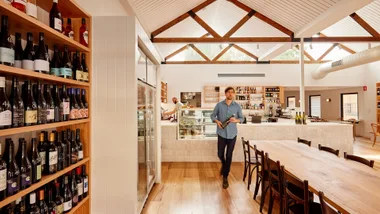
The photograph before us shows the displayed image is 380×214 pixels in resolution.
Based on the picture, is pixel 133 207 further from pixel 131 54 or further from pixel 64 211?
pixel 131 54

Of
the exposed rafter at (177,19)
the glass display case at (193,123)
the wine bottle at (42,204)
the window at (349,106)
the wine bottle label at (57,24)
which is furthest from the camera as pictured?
the window at (349,106)

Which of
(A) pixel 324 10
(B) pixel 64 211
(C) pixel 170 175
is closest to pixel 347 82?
(A) pixel 324 10

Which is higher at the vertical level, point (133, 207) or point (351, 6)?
point (351, 6)

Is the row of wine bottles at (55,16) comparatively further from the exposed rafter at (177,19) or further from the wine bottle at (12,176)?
the exposed rafter at (177,19)

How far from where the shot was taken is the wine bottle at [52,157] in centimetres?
152

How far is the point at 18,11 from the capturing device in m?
1.16

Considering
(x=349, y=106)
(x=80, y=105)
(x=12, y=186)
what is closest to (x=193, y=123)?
(x=80, y=105)

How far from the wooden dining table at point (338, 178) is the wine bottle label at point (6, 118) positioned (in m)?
1.96

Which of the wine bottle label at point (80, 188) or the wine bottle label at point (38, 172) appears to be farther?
the wine bottle label at point (80, 188)

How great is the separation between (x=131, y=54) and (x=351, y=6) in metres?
4.20

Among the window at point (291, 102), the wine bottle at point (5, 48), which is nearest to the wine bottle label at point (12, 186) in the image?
the wine bottle at point (5, 48)

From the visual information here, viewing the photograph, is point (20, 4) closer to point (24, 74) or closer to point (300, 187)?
point (24, 74)

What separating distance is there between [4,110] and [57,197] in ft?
2.57

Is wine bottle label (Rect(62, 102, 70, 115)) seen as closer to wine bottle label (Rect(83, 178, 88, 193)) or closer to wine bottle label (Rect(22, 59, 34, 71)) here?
wine bottle label (Rect(22, 59, 34, 71))
